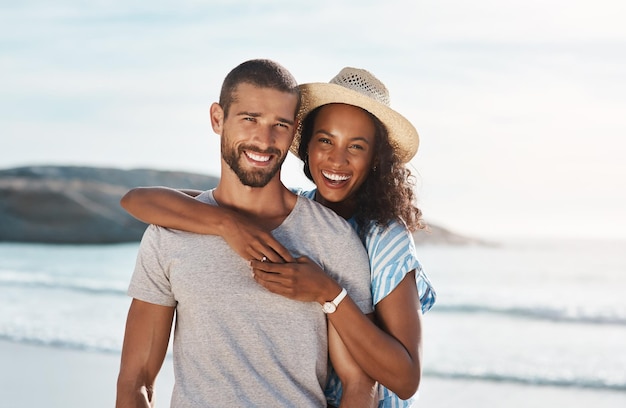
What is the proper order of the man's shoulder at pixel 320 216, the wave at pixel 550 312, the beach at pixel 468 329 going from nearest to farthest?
the man's shoulder at pixel 320 216 → the beach at pixel 468 329 → the wave at pixel 550 312

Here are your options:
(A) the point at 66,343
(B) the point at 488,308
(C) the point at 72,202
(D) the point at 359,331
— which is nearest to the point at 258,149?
(D) the point at 359,331

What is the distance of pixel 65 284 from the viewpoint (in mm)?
12953

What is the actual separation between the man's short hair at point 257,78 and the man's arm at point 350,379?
2.46ft

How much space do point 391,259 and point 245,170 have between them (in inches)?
20.9

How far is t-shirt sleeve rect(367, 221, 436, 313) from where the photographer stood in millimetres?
2791

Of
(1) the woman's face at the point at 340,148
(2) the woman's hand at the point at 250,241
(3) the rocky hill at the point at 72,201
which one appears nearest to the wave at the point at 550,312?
(1) the woman's face at the point at 340,148

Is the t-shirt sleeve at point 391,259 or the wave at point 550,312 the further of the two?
the wave at point 550,312

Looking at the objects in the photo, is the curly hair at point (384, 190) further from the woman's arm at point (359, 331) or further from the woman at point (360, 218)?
the woman's arm at point (359, 331)

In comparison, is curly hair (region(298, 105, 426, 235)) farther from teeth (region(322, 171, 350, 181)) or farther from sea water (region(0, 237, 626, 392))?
sea water (region(0, 237, 626, 392))

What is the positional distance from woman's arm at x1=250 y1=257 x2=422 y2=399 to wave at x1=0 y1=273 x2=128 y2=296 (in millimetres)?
9922

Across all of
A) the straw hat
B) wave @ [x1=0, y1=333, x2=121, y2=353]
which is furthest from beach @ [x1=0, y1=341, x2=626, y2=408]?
the straw hat

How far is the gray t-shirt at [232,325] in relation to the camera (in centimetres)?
269

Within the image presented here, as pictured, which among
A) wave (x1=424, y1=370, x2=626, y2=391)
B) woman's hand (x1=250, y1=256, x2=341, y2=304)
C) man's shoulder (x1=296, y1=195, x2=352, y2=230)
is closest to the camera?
woman's hand (x1=250, y1=256, x2=341, y2=304)

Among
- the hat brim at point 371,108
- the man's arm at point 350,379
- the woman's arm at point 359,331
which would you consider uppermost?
the hat brim at point 371,108
